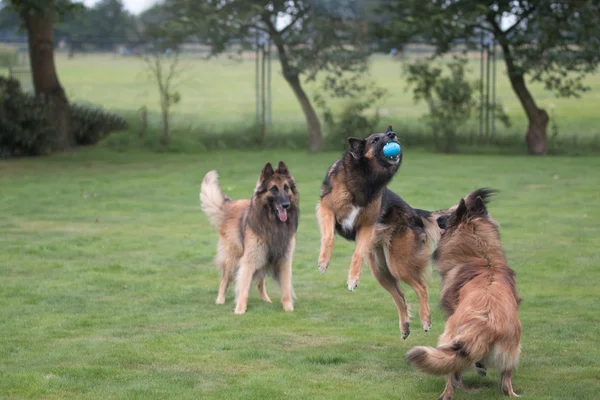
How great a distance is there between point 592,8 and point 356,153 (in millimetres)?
17264

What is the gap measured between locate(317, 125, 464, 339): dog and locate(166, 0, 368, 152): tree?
667 inches

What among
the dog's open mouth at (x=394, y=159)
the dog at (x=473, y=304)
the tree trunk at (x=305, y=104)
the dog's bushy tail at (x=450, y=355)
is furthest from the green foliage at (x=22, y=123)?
the dog's bushy tail at (x=450, y=355)

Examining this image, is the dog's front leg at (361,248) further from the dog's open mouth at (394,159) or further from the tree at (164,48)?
the tree at (164,48)

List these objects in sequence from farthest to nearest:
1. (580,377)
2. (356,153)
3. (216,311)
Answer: (216,311) < (356,153) < (580,377)

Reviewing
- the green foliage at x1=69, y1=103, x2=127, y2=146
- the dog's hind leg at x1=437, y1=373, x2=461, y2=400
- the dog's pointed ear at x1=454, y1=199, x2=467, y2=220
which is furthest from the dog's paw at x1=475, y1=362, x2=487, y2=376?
the green foliage at x1=69, y1=103, x2=127, y2=146

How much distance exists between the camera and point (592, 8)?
22562 millimetres

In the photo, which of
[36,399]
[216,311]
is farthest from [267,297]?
[36,399]

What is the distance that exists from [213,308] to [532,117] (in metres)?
17.4

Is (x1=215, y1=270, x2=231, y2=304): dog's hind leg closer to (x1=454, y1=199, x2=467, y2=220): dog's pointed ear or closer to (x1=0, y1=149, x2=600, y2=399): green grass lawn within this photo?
(x1=0, y1=149, x2=600, y2=399): green grass lawn

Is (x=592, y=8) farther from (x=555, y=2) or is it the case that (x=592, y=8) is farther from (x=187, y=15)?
(x=187, y=15)

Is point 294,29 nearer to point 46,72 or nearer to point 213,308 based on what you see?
point 46,72

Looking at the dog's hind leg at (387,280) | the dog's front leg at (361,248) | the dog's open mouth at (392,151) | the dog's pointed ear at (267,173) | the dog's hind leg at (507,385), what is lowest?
the dog's hind leg at (507,385)

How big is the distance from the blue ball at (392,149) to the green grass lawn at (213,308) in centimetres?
125

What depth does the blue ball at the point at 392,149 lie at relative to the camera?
24.2 feet
